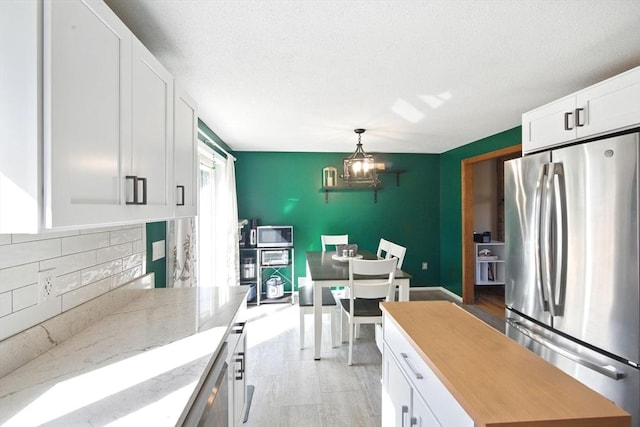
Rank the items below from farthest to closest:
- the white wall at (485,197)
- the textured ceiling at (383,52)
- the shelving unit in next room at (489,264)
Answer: the white wall at (485,197), the shelving unit in next room at (489,264), the textured ceiling at (383,52)

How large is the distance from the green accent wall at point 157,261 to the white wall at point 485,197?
182 inches

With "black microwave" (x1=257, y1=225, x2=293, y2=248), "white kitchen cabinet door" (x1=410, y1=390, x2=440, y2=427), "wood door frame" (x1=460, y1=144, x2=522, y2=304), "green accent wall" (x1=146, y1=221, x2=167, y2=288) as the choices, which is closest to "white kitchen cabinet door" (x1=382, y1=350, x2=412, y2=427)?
"white kitchen cabinet door" (x1=410, y1=390, x2=440, y2=427)

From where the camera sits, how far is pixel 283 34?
1530mm

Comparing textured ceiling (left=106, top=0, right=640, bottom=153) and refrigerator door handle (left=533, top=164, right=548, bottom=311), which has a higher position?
textured ceiling (left=106, top=0, right=640, bottom=153)

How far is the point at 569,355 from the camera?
1.71 meters

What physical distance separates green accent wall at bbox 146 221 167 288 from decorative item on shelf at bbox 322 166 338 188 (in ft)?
9.34

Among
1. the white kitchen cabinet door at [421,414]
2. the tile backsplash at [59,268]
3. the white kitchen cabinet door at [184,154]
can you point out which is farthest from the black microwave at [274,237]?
the white kitchen cabinet door at [421,414]

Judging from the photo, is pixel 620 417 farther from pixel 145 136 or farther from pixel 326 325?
pixel 326 325

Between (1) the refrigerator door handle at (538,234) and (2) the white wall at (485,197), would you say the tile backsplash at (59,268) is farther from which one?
(2) the white wall at (485,197)

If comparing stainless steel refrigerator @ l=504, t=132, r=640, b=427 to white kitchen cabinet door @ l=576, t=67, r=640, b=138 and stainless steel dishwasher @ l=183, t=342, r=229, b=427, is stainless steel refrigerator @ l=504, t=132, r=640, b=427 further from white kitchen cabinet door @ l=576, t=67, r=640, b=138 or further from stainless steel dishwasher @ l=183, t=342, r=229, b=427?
stainless steel dishwasher @ l=183, t=342, r=229, b=427

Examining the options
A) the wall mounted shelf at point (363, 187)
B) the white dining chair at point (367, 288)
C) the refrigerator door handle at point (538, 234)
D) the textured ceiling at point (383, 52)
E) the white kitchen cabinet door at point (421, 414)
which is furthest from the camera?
the wall mounted shelf at point (363, 187)

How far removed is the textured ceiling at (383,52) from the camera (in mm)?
1350

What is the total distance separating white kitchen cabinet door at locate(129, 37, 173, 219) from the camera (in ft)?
3.69

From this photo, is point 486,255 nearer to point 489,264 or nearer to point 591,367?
point 489,264
